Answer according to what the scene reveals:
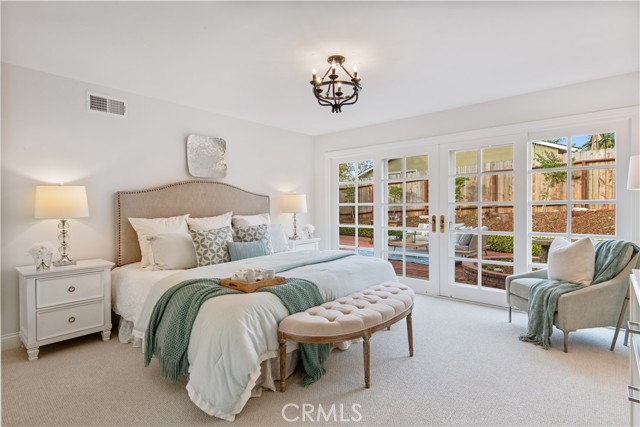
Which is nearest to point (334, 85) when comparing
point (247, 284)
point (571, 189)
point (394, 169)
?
point (247, 284)

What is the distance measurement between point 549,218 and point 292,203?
3.01 meters

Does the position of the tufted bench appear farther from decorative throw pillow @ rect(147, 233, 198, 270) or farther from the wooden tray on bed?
decorative throw pillow @ rect(147, 233, 198, 270)

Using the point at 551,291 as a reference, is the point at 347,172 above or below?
above

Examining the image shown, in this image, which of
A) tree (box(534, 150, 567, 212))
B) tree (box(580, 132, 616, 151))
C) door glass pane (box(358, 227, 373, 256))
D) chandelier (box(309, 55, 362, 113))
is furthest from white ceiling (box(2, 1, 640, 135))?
door glass pane (box(358, 227, 373, 256))

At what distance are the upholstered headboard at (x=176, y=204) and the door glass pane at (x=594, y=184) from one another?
3.51 metres

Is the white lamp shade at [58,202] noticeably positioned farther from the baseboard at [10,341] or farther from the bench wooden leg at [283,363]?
the bench wooden leg at [283,363]

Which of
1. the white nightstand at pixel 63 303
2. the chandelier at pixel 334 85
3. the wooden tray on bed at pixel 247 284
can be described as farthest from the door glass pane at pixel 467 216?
the white nightstand at pixel 63 303

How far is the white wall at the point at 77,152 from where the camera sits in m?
3.06

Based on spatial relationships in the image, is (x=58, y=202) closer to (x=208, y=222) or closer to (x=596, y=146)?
(x=208, y=222)

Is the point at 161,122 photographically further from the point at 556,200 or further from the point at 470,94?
the point at 556,200

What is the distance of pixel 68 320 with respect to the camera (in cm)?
302

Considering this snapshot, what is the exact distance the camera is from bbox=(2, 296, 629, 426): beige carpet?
2129 mm

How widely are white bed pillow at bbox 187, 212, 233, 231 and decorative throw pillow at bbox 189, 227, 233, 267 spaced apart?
0.89ft

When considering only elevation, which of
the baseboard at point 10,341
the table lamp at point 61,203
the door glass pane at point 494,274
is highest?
the table lamp at point 61,203
